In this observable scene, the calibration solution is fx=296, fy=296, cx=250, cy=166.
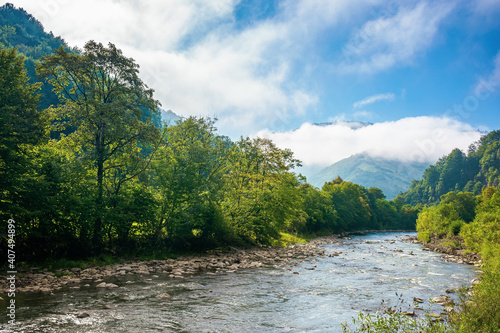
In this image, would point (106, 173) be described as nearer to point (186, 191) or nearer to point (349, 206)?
point (186, 191)

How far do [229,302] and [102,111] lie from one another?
20.6m

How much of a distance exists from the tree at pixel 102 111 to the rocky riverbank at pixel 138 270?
5.17 metres

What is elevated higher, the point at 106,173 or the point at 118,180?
the point at 106,173

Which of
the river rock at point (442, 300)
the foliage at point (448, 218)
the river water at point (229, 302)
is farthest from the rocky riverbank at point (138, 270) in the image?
the foliage at point (448, 218)

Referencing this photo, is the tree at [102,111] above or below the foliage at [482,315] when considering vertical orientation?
above

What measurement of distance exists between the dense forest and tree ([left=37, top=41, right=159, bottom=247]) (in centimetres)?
10

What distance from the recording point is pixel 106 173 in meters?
30.8

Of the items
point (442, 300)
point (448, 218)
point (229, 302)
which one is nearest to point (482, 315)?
point (442, 300)

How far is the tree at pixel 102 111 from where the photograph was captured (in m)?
27.2

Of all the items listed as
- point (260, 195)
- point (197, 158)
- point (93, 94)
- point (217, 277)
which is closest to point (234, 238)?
point (260, 195)

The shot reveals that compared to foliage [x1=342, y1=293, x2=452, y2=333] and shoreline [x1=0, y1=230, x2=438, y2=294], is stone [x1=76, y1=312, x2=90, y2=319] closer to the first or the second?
shoreline [x1=0, y1=230, x2=438, y2=294]

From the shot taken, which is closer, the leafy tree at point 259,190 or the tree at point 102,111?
the tree at point 102,111

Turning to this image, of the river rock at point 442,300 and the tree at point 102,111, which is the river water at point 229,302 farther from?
the tree at point 102,111

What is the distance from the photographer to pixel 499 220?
130 ft
